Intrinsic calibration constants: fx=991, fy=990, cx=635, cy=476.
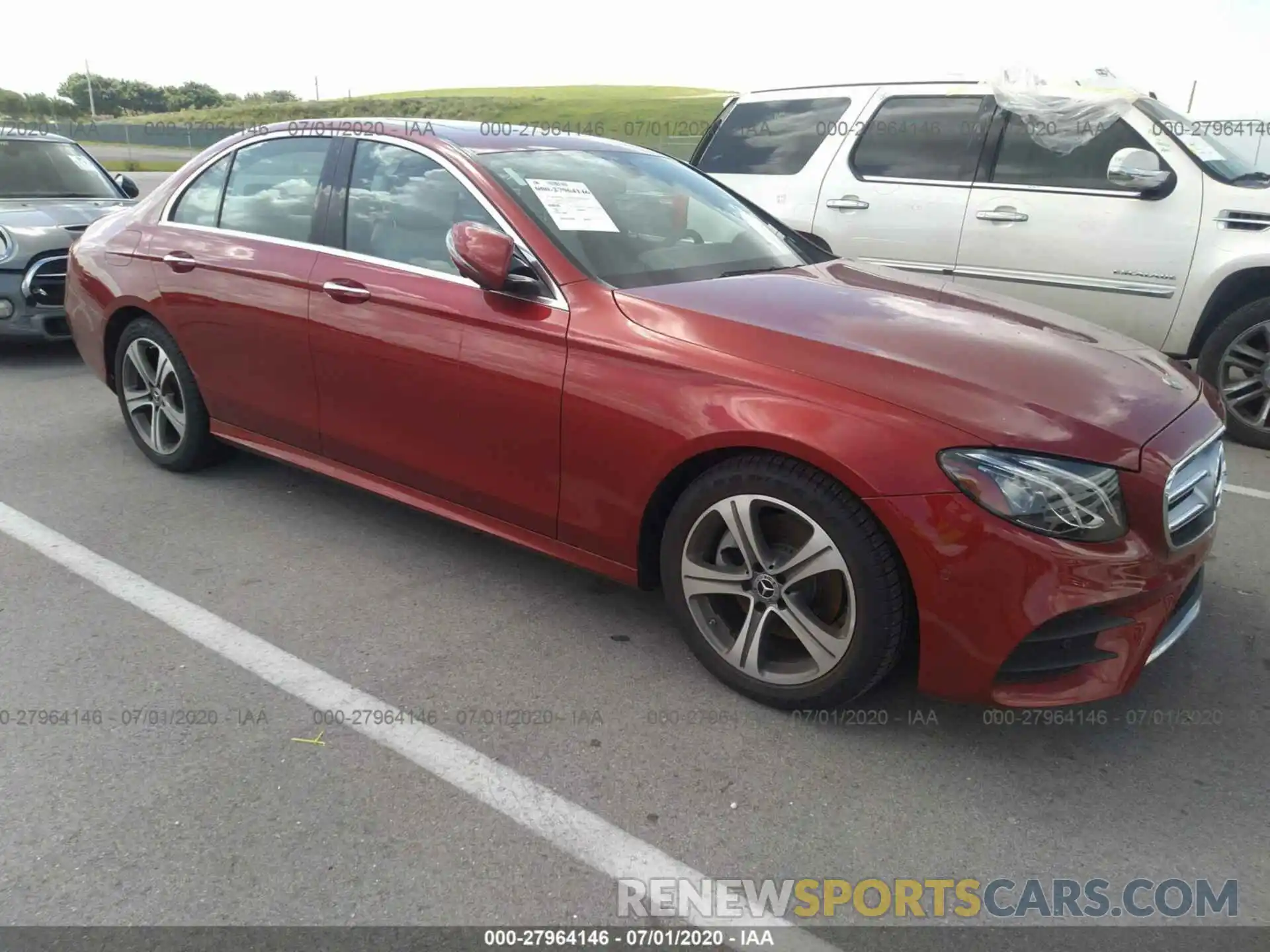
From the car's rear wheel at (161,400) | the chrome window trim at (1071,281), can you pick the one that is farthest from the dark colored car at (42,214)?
the chrome window trim at (1071,281)

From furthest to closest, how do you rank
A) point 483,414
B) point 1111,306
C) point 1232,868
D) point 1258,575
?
point 1111,306 → point 1258,575 → point 483,414 → point 1232,868

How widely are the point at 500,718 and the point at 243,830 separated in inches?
28.9

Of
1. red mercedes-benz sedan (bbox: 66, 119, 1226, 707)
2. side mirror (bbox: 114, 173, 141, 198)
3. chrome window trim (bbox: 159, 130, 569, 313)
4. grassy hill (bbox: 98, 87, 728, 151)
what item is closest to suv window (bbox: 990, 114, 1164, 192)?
red mercedes-benz sedan (bbox: 66, 119, 1226, 707)

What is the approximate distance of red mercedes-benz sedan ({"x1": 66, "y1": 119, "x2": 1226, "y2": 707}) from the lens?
2.45 m

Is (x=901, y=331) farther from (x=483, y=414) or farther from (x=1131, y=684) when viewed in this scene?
(x=483, y=414)

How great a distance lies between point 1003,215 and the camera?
19.1ft

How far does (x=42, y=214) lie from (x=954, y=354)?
267 inches

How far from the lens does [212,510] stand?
428 centimetres

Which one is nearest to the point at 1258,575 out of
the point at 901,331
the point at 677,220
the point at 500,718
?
the point at 901,331

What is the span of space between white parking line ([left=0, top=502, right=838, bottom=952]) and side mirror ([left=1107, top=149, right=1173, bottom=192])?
4682 mm

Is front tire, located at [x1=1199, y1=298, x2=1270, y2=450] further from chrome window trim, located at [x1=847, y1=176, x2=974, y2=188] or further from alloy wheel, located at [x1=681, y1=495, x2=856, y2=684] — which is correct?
alloy wheel, located at [x1=681, y1=495, x2=856, y2=684]

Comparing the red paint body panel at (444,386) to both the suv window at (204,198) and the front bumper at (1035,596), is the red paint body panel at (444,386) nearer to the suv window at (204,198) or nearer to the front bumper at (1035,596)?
the suv window at (204,198)

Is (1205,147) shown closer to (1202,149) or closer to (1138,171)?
(1202,149)

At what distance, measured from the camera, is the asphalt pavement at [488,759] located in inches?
88.5
